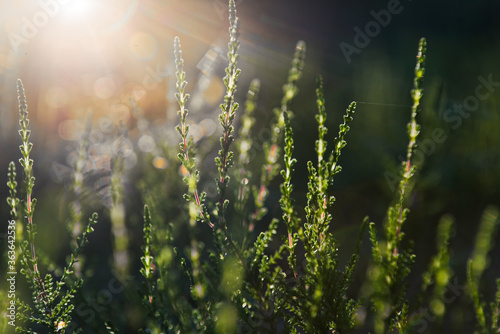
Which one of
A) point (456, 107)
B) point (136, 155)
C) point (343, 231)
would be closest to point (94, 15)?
point (136, 155)

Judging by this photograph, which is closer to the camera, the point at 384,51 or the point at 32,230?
the point at 32,230

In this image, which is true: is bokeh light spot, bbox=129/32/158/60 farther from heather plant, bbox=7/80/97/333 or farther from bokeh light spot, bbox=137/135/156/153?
heather plant, bbox=7/80/97/333

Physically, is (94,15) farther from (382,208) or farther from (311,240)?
(311,240)

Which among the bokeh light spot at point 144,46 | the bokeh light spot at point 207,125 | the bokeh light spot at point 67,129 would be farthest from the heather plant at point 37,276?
the bokeh light spot at point 144,46

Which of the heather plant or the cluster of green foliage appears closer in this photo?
the cluster of green foliage

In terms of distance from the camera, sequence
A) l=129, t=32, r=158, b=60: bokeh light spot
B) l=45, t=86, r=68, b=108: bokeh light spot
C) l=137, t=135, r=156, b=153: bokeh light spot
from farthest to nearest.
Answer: l=129, t=32, r=158, b=60: bokeh light spot, l=45, t=86, r=68, b=108: bokeh light spot, l=137, t=135, r=156, b=153: bokeh light spot

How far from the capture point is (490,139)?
3162 mm

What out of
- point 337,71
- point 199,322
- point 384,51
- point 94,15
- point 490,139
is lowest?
point 199,322

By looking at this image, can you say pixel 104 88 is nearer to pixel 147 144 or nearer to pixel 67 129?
pixel 67 129

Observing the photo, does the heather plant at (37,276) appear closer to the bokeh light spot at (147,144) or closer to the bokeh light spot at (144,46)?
the bokeh light spot at (147,144)

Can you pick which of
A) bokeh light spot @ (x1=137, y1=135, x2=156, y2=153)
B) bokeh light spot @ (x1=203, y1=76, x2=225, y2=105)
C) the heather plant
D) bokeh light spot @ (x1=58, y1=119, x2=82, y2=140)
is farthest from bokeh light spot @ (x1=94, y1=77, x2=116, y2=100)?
the heather plant

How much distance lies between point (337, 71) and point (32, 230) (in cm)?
488

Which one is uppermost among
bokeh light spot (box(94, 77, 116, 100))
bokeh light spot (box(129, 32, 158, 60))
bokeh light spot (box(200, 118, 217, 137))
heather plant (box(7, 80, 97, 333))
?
bokeh light spot (box(129, 32, 158, 60))

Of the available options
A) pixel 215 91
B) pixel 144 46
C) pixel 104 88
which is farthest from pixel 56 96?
pixel 215 91
